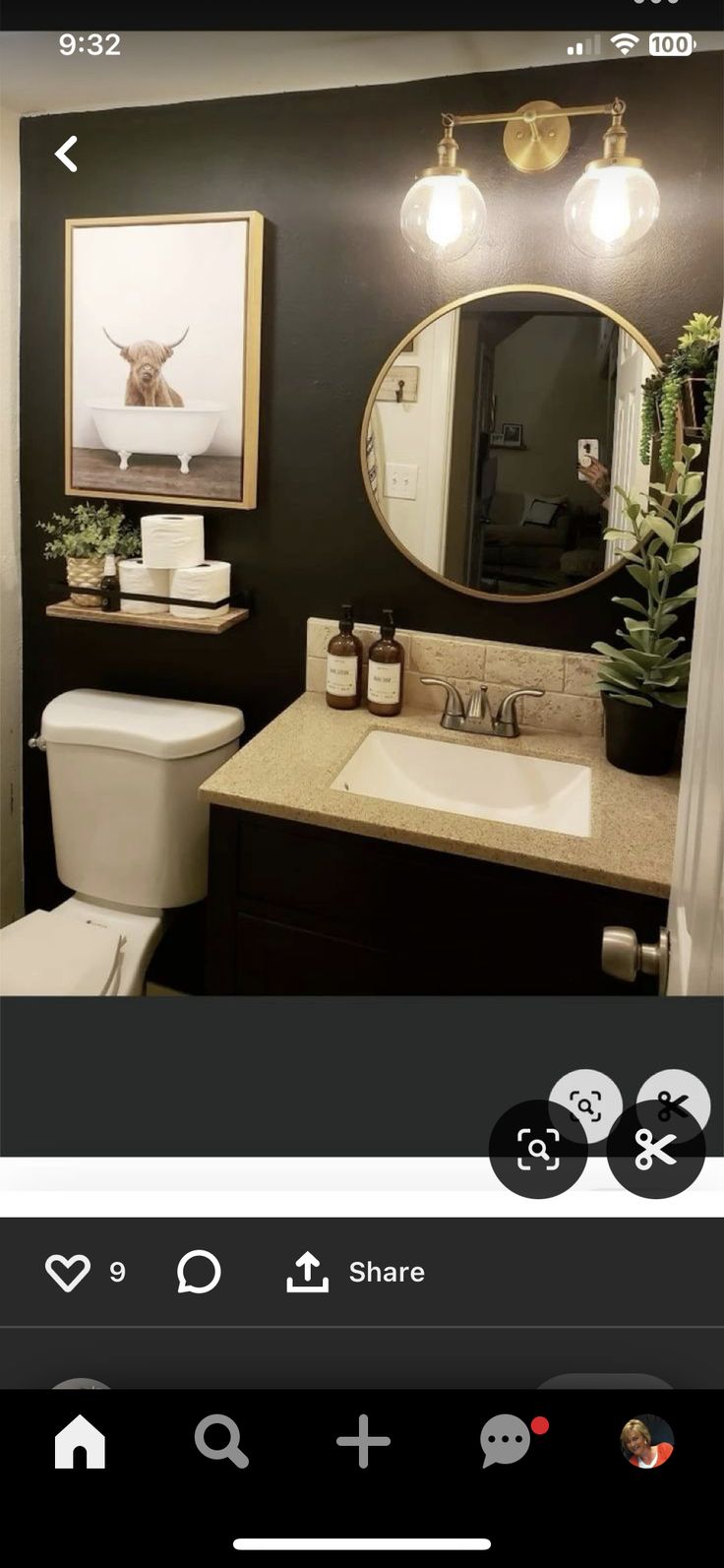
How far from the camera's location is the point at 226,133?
4.58ft

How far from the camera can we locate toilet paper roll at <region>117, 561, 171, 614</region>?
1551 mm

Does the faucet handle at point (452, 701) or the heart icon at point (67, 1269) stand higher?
the faucet handle at point (452, 701)

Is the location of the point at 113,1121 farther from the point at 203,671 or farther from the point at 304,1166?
the point at 203,671

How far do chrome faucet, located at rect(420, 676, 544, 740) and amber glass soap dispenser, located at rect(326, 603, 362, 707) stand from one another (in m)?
0.11

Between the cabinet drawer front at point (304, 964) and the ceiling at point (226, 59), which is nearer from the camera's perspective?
the ceiling at point (226, 59)

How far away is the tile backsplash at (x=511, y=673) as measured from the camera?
1.42 metres

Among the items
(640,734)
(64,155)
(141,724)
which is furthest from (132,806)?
(64,155)

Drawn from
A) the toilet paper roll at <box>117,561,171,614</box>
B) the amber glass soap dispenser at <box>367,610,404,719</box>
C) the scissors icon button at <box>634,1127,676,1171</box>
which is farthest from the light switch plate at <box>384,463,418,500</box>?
the scissors icon button at <box>634,1127,676,1171</box>

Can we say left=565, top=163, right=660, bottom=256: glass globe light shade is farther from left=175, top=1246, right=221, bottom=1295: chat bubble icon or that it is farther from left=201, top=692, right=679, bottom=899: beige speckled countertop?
left=175, top=1246, right=221, bottom=1295: chat bubble icon

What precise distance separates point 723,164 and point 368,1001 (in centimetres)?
121

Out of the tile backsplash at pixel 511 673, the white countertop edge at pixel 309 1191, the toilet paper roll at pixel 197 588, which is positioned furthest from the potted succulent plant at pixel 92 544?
the white countertop edge at pixel 309 1191

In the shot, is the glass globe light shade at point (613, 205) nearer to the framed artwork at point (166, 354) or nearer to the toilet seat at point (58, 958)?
the framed artwork at point (166, 354)
